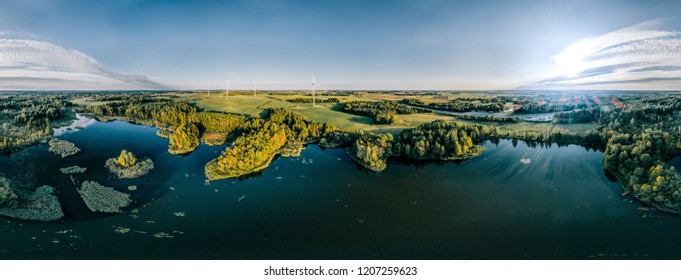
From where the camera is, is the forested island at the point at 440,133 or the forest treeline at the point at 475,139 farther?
the forested island at the point at 440,133

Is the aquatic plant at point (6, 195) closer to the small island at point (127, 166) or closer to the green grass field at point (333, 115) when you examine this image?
the small island at point (127, 166)

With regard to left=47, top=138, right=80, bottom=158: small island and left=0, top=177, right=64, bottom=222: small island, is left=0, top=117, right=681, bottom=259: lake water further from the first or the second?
left=47, top=138, right=80, bottom=158: small island

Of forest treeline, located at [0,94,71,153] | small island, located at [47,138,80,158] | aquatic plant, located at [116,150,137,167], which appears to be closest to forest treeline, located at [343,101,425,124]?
aquatic plant, located at [116,150,137,167]

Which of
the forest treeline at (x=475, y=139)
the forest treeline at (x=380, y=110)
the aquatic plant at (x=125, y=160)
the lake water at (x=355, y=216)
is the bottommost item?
the lake water at (x=355, y=216)

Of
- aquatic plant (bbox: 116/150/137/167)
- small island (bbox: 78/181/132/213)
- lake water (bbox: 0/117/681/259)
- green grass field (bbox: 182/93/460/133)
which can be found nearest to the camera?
lake water (bbox: 0/117/681/259)

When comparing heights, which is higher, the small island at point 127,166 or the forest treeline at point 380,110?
the forest treeline at point 380,110

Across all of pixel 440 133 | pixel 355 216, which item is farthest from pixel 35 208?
pixel 440 133

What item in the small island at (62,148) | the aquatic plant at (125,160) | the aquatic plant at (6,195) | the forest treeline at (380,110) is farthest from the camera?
the forest treeline at (380,110)

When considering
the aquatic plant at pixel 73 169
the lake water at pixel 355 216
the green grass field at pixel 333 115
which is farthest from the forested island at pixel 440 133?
the aquatic plant at pixel 73 169

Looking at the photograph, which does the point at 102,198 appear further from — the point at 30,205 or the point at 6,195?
the point at 6,195
